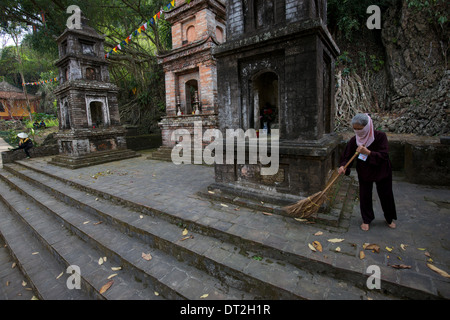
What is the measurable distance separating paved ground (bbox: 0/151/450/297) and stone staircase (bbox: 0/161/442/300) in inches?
7.3

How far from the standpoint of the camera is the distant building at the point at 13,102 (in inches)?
1071

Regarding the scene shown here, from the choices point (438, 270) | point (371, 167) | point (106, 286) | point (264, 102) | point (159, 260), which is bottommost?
point (106, 286)

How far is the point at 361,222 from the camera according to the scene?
134 inches

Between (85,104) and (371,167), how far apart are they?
1123 centimetres

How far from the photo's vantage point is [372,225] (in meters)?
3.28

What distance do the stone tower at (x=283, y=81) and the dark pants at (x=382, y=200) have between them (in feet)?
2.11

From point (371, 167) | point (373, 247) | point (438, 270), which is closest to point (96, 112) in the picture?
point (371, 167)

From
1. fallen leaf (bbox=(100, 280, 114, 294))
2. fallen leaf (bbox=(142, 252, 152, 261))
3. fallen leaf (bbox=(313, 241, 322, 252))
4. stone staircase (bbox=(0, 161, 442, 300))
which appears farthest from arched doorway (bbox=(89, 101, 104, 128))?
fallen leaf (bbox=(313, 241, 322, 252))

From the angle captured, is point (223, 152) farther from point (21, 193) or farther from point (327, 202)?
point (21, 193)

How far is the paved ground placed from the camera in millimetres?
2488

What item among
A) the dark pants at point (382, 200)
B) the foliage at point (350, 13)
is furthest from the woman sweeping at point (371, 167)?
the foliage at point (350, 13)

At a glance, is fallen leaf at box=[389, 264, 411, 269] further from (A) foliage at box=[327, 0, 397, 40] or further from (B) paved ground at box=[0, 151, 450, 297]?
(A) foliage at box=[327, 0, 397, 40]

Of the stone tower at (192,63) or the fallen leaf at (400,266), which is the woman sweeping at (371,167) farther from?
the stone tower at (192,63)

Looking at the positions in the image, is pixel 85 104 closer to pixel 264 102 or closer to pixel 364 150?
pixel 264 102
